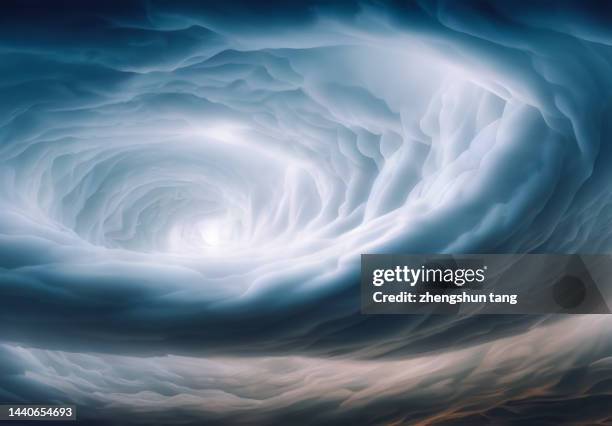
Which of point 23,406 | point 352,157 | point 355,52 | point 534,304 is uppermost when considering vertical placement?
point 355,52

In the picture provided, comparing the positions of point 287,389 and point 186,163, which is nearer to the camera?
point 287,389

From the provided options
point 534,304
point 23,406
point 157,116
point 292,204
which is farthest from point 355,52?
point 23,406

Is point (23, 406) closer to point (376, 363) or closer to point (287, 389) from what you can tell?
point (287, 389)

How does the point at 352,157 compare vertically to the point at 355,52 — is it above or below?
below

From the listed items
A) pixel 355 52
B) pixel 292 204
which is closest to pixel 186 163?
pixel 292 204

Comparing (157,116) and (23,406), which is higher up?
(157,116)

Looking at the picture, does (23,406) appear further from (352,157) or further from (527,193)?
(527,193)
